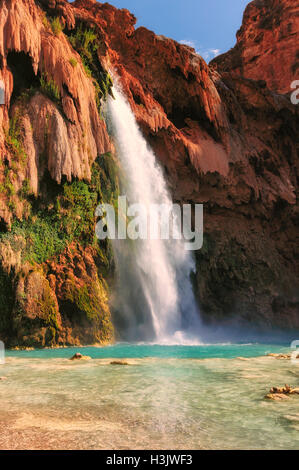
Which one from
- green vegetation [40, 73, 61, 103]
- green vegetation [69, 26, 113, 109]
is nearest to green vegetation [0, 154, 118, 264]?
green vegetation [40, 73, 61, 103]

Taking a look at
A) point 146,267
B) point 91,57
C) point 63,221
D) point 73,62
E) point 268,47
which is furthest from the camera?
point 268,47

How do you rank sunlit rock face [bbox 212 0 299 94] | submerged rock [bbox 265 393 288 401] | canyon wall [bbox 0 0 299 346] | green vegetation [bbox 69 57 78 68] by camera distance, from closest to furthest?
submerged rock [bbox 265 393 288 401] < canyon wall [bbox 0 0 299 346] < green vegetation [bbox 69 57 78 68] < sunlit rock face [bbox 212 0 299 94]

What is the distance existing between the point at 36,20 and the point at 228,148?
13.7 m

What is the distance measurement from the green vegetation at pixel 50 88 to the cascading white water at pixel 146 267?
13.3 feet

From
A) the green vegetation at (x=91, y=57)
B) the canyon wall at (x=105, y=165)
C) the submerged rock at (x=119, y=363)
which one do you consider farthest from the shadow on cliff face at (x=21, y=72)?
the submerged rock at (x=119, y=363)

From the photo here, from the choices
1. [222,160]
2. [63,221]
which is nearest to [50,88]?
[63,221]

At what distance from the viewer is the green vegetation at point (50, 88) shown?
45.2 ft

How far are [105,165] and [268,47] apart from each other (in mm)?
36511

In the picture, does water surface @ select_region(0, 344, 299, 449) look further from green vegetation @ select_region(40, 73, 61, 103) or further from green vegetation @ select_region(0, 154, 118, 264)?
green vegetation @ select_region(40, 73, 61, 103)

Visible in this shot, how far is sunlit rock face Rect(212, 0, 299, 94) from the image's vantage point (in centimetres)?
4269

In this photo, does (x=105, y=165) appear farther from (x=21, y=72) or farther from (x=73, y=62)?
(x=21, y=72)

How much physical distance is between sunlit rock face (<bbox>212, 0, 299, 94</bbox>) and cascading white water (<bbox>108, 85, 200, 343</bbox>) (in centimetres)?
2828

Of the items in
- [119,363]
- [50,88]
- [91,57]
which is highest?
[91,57]

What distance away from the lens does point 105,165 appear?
1577cm
